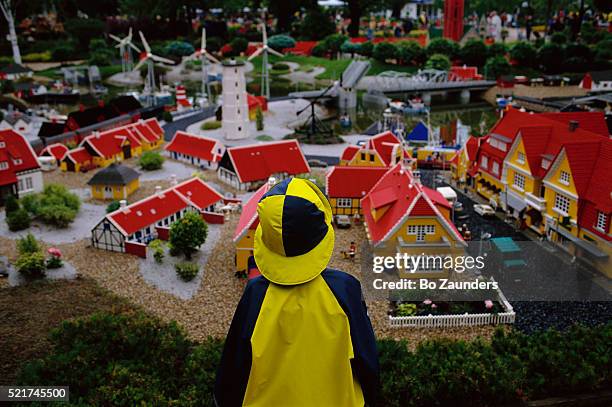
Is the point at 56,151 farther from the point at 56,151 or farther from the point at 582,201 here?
the point at 582,201

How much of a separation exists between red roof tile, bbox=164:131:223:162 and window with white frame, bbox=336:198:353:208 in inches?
482

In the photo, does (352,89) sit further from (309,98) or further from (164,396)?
(164,396)

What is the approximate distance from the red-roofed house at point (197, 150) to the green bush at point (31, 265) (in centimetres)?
1604

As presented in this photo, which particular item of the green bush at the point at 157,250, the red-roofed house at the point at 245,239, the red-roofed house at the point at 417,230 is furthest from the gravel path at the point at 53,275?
the red-roofed house at the point at 417,230

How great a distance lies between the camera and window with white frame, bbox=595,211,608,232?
21.3m

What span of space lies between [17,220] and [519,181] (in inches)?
878

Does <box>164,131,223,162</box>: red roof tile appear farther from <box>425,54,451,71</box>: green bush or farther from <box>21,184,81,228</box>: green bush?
<box>425,54,451,71</box>: green bush

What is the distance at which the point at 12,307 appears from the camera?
19.4 m

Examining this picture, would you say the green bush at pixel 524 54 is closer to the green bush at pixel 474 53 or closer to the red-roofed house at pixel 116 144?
the green bush at pixel 474 53

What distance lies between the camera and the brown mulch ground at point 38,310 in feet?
53.6

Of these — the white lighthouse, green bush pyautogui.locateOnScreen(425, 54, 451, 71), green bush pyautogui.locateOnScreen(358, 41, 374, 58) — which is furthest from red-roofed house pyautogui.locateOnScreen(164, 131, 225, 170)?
green bush pyautogui.locateOnScreen(358, 41, 374, 58)

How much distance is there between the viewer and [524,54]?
6950cm

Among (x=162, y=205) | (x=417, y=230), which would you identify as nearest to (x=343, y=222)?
(x=417, y=230)

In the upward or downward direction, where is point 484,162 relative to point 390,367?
→ upward
